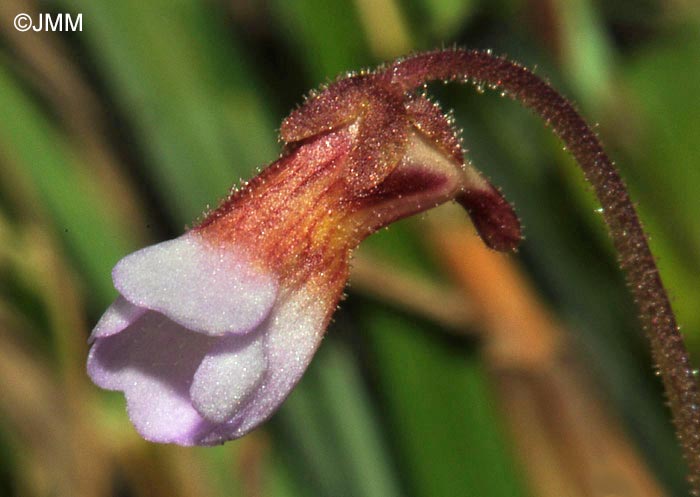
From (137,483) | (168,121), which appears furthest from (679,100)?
(137,483)

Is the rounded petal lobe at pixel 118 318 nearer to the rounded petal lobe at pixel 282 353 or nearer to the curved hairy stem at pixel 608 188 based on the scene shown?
the rounded petal lobe at pixel 282 353

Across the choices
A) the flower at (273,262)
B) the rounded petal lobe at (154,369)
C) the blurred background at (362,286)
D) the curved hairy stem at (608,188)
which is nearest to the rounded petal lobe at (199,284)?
the flower at (273,262)

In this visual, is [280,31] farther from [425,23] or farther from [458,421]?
[458,421]

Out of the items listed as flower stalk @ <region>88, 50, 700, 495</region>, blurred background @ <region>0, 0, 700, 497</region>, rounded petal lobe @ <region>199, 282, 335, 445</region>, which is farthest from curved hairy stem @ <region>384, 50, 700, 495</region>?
blurred background @ <region>0, 0, 700, 497</region>

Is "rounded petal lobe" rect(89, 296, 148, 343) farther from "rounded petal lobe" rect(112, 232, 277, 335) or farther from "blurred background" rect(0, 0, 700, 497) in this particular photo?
"blurred background" rect(0, 0, 700, 497)

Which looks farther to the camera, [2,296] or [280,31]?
[280,31]
